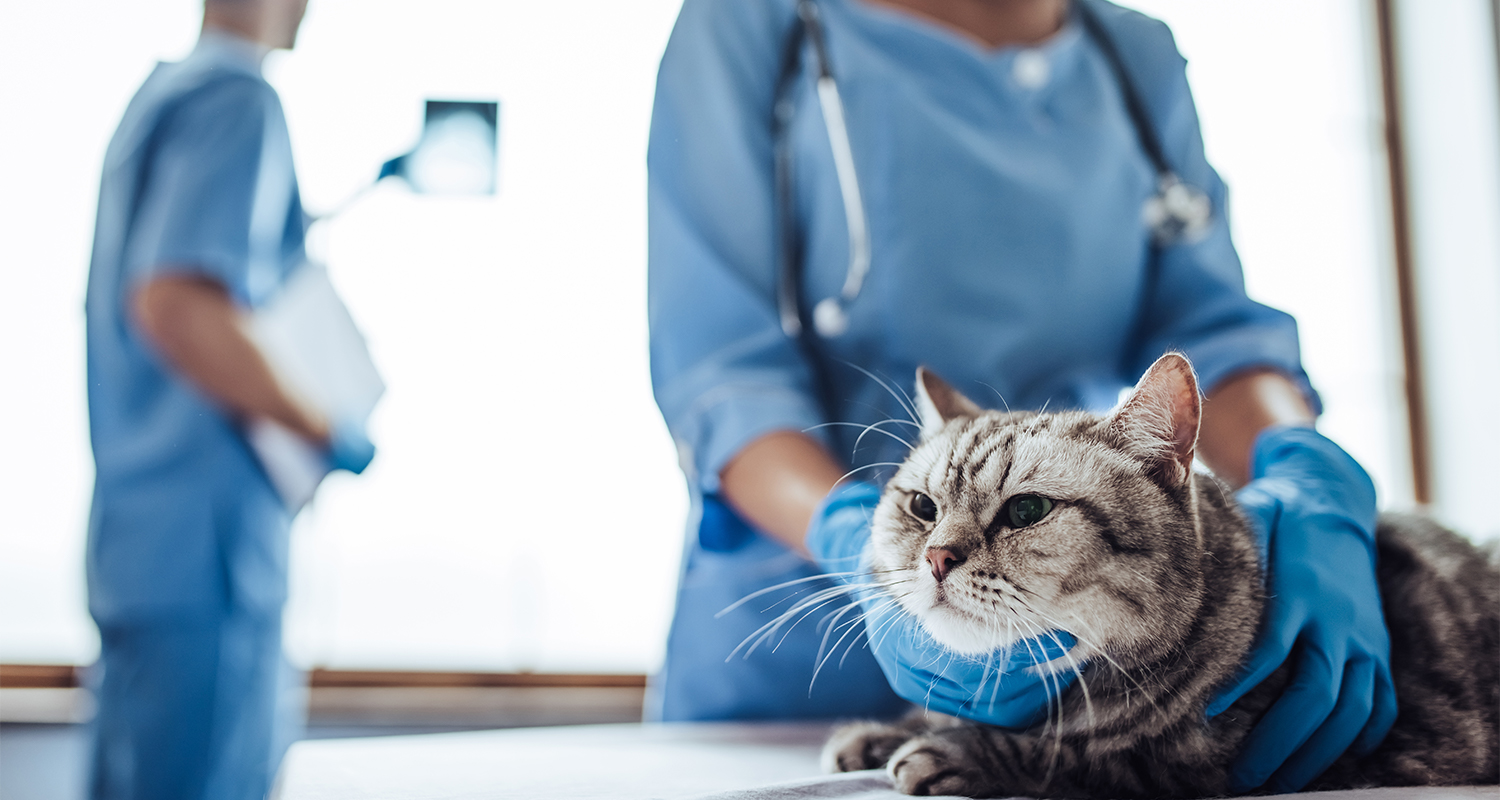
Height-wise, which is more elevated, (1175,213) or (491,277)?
(1175,213)

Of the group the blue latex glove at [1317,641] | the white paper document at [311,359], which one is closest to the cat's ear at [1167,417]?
the blue latex glove at [1317,641]

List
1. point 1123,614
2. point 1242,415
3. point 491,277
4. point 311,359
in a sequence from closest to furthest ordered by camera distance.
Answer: point 1123,614, point 1242,415, point 311,359, point 491,277

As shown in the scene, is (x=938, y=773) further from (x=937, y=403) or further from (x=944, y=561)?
(x=937, y=403)

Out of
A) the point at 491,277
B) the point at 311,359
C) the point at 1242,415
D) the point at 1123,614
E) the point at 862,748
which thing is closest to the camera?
the point at 1123,614

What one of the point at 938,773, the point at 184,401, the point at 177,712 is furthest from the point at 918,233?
the point at 177,712

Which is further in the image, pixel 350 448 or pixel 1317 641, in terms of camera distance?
pixel 350 448

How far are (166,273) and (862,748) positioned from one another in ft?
2.58

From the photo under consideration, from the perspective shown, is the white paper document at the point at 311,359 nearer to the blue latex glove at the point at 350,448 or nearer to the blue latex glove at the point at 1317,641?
the blue latex glove at the point at 350,448

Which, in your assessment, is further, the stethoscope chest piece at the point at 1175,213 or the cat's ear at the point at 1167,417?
the stethoscope chest piece at the point at 1175,213

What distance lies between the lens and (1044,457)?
522 mm

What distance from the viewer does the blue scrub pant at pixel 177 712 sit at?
80 cm

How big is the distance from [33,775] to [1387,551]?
159cm

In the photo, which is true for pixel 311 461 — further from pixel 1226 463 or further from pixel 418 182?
pixel 1226 463

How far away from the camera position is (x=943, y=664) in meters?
0.51
